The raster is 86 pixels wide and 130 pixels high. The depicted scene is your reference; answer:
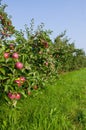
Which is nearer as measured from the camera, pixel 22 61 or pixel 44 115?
pixel 44 115

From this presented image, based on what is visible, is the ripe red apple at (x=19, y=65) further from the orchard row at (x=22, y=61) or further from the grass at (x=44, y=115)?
the grass at (x=44, y=115)

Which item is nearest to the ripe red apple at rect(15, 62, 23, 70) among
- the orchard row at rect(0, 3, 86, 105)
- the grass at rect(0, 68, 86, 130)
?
A: the orchard row at rect(0, 3, 86, 105)

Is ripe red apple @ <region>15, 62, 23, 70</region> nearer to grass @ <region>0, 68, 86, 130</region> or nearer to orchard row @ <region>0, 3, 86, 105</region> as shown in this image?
orchard row @ <region>0, 3, 86, 105</region>

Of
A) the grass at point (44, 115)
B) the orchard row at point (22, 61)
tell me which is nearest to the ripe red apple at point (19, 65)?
the orchard row at point (22, 61)

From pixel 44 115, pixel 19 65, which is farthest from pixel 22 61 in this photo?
pixel 44 115

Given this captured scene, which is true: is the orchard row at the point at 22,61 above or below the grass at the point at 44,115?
above

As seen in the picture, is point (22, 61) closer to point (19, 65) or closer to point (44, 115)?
point (19, 65)

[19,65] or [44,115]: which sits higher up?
[19,65]

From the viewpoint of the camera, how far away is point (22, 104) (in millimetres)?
4828

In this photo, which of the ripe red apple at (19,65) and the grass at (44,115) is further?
the ripe red apple at (19,65)

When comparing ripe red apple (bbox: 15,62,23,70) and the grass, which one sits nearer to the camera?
the grass

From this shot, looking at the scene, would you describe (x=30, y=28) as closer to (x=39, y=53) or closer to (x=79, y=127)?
(x=39, y=53)

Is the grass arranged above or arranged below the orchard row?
below

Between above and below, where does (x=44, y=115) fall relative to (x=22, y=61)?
below
